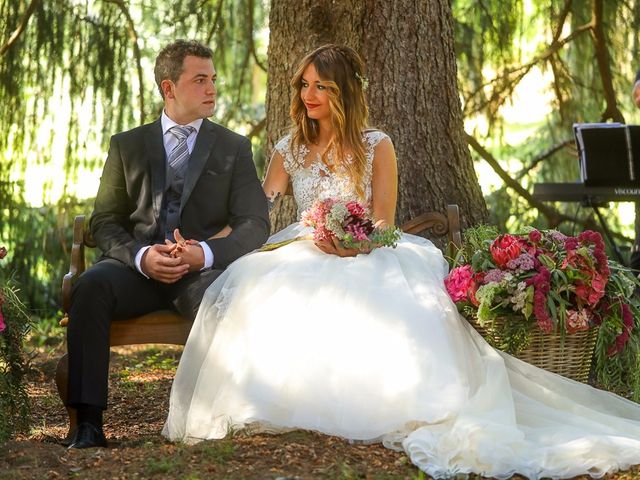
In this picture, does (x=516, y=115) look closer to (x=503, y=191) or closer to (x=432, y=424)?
(x=503, y=191)

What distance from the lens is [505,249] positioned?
14.4 ft

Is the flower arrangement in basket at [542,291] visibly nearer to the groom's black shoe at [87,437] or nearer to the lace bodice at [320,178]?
the lace bodice at [320,178]

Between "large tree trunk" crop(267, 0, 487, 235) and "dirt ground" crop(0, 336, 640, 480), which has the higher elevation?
"large tree trunk" crop(267, 0, 487, 235)

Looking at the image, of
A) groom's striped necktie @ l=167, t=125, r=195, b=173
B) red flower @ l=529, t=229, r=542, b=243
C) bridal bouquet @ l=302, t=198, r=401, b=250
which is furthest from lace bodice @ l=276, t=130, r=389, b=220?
red flower @ l=529, t=229, r=542, b=243

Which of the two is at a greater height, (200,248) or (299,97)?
(299,97)

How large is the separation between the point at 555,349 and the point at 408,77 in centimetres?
182

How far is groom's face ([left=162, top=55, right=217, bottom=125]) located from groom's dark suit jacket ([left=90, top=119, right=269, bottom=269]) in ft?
0.25

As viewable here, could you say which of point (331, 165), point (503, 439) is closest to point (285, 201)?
point (331, 165)

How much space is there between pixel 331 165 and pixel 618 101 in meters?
3.26

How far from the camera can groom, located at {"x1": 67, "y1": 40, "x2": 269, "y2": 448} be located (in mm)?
4441

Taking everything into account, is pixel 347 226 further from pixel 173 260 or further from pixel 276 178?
pixel 276 178

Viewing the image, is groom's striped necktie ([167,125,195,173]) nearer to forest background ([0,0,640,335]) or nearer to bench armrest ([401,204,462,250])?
bench armrest ([401,204,462,250])

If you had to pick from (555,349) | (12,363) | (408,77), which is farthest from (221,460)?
Answer: (408,77)

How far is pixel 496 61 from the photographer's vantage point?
295 inches
